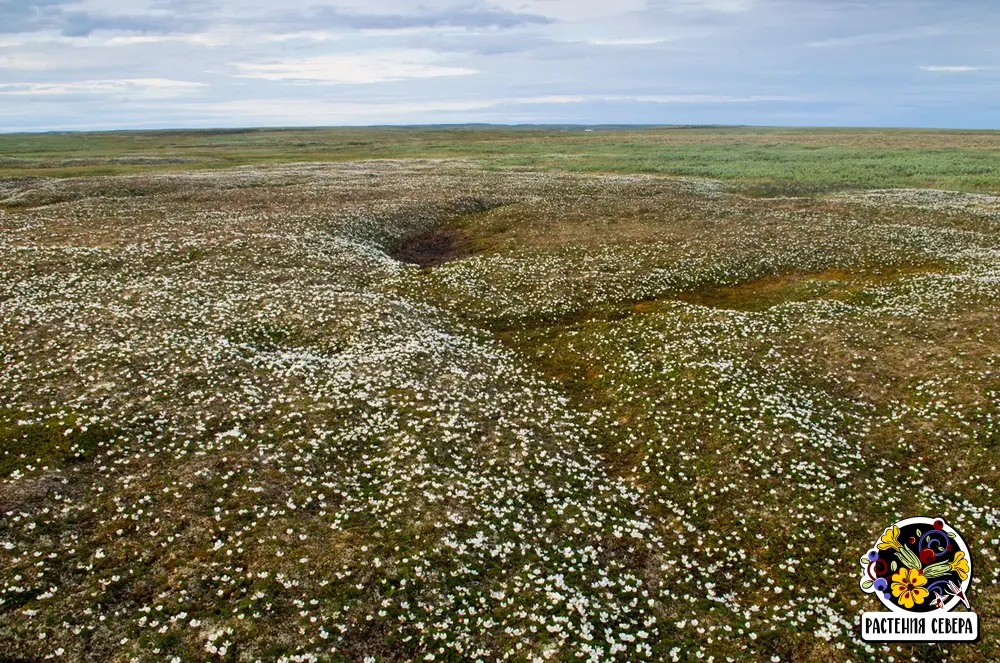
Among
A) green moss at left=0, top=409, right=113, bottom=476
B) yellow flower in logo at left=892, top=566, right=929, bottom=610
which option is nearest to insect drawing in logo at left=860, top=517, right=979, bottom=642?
yellow flower in logo at left=892, top=566, right=929, bottom=610

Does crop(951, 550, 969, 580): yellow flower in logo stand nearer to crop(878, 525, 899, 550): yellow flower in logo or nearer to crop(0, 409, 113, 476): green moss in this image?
crop(878, 525, 899, 550): yellow flower in logo

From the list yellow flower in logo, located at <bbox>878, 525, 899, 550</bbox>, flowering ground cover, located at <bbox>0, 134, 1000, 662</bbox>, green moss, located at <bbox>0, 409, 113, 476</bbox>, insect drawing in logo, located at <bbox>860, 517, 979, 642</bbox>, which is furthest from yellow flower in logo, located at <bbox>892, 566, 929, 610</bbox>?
green moss, located at <bbox>0, 409, 113, 476</bbox>

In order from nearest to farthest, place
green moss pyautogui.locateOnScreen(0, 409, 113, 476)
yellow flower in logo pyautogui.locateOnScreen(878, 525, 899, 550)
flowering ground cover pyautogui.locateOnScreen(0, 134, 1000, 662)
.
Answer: flowering ground cover pyautogui.locateOnScreen(0, 134, 1000, 662) → yellow flower in logo pyautogui.locateOnScreen(878, 525, 899, 550) → green moss pyautogui.locateOnScreen(0, 409, 113, 476)

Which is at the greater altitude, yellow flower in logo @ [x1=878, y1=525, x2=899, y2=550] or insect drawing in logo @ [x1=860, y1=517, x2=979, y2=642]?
yellow flower in logo @ [x1=878, y1=525, x2=899, y2=550]

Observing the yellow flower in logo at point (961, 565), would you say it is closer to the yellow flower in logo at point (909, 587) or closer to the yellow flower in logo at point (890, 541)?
the yellow flower in logo at point (909, 587)

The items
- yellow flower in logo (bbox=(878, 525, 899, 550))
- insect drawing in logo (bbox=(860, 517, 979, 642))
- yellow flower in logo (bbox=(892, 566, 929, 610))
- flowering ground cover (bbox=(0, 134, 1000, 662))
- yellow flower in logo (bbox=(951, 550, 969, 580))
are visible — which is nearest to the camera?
flowering ground cover (bbox=(0, 134, 1000, 662))

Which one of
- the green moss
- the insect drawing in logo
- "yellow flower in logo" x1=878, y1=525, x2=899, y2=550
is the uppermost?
the green moss

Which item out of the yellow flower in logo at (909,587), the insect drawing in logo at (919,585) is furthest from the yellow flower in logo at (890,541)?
the yellow flower in logo at (909,587)

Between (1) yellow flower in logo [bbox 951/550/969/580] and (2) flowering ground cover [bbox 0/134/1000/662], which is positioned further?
(1) yellow flower in logo [bbox 951/550/969/580]

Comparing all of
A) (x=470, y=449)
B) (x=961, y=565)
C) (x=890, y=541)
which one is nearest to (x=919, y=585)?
(x=890, y=541)
